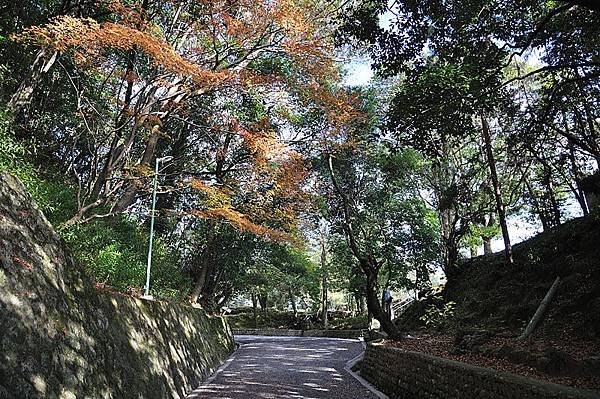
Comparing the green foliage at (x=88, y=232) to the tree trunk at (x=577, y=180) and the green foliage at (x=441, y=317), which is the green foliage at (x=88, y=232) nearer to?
the green foliage at (x=441, y=317)

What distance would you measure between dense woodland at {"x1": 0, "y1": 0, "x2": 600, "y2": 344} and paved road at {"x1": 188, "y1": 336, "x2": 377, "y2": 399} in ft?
6.69

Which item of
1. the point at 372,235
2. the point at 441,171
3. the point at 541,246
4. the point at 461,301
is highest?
the point at 441,171

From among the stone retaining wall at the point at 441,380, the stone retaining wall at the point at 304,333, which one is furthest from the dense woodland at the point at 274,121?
the stone retaining wall at the point at 304,333

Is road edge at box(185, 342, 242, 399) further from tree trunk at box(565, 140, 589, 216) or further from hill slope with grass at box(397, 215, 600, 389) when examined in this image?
tree trunk at box(565, 140, 589, 216)

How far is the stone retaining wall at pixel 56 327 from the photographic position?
9.96 feet

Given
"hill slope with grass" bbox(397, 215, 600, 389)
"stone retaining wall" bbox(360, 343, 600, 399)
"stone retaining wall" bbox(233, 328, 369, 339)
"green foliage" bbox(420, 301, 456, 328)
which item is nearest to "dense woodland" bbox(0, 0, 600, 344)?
"hill slope with grass" bbox(397, 215, 600, 389)

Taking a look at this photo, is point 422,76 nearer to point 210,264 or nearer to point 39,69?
point 39,69

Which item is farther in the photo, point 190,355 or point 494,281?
point 494,281

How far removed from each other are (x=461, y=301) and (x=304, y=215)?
6.43 metres

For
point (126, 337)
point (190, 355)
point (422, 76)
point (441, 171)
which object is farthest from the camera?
point (441, 171)

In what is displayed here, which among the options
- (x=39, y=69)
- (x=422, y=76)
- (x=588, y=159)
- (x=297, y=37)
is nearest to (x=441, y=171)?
(x=588, y=159)

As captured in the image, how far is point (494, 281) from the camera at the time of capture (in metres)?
13.4

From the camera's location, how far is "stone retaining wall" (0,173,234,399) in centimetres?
304

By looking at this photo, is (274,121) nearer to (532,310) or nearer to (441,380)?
(532,310)
